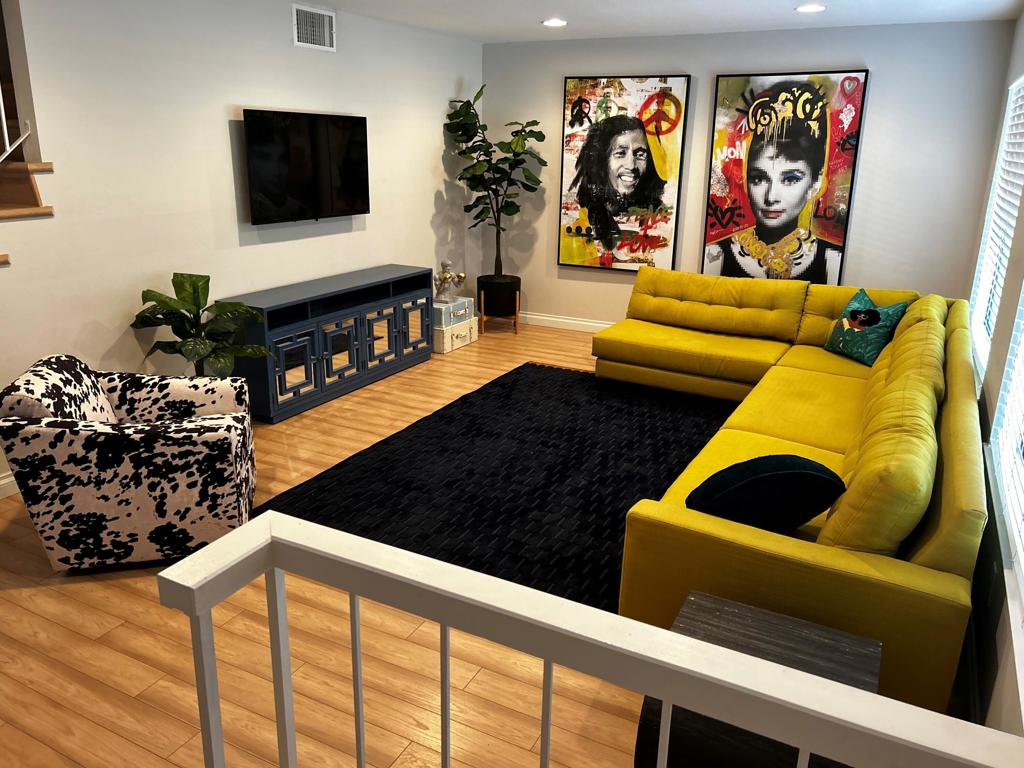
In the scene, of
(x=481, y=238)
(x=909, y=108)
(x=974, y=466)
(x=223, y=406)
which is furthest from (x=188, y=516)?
(x=909, y=108)

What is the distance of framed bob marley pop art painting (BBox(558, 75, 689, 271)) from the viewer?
6.19 m

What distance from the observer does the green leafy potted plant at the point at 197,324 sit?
393 cm

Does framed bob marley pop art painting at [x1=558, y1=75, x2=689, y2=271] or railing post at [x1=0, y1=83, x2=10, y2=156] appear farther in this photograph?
framed bob marley pop art painting at [x1=558, y1=75, x2=689, y2=271]

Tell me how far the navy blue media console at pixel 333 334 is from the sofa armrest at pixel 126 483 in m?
1.56

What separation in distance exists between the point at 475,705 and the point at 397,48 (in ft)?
16.0

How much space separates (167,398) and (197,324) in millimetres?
815

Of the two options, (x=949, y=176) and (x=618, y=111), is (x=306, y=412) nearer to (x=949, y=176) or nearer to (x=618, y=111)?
(x=618, y=111)

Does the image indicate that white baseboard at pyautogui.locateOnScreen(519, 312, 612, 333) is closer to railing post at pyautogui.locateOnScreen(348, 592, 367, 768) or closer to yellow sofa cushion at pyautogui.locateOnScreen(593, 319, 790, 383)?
yellow sofa cushion at pyautogui.locateOnScreen(593, 319, 790, 383)

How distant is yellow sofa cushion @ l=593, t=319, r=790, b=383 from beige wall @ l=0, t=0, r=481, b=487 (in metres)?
2.02

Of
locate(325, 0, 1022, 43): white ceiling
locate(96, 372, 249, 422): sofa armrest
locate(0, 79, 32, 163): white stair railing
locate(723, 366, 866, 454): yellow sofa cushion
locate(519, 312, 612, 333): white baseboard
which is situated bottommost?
locate(519, 312, 612, 333): white baseboard

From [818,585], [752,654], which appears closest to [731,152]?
[818,585]

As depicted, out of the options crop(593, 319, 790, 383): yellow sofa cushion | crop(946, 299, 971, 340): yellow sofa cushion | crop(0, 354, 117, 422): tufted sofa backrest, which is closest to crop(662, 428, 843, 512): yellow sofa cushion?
crop(946, 299, 971, 340): yellow sofa cushion

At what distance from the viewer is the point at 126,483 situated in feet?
9.38

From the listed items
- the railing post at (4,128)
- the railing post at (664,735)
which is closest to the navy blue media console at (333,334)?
the railing post at (4,128)
